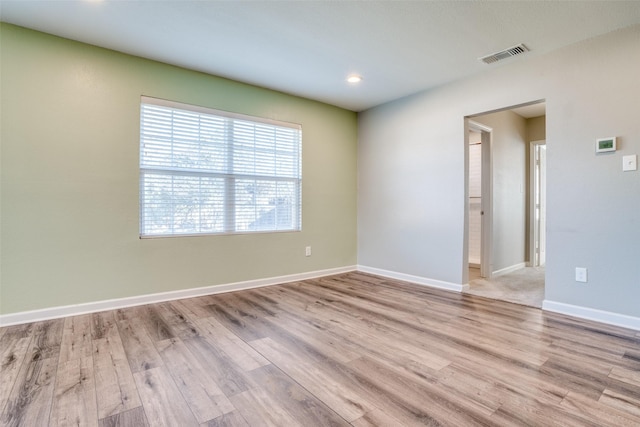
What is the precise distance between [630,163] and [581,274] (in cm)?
99

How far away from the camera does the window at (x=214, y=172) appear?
3.19 m

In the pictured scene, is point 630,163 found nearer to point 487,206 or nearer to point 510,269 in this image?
point 487,206

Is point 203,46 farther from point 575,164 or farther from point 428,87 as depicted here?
point 575,164

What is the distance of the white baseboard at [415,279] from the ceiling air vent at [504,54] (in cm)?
240

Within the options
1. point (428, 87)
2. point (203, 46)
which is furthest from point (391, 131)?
point (203, 46)

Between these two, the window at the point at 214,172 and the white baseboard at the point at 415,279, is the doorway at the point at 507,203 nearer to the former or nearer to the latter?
the white baseboard at the point at 415,279

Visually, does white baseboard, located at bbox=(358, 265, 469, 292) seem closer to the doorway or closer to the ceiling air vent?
the doorway

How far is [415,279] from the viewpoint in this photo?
161 inches

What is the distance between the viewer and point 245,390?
1650 millimetres

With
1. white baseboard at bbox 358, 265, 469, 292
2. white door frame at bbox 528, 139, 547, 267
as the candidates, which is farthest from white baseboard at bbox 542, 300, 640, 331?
white door frame at bbox 528, 139, 547, 267

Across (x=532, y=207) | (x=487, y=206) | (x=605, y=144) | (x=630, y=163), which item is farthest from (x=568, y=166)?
(x=532, y=207)

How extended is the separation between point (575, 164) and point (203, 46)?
3.50m

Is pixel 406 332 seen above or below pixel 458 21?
below

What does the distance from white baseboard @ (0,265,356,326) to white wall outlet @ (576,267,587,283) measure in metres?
2.92
